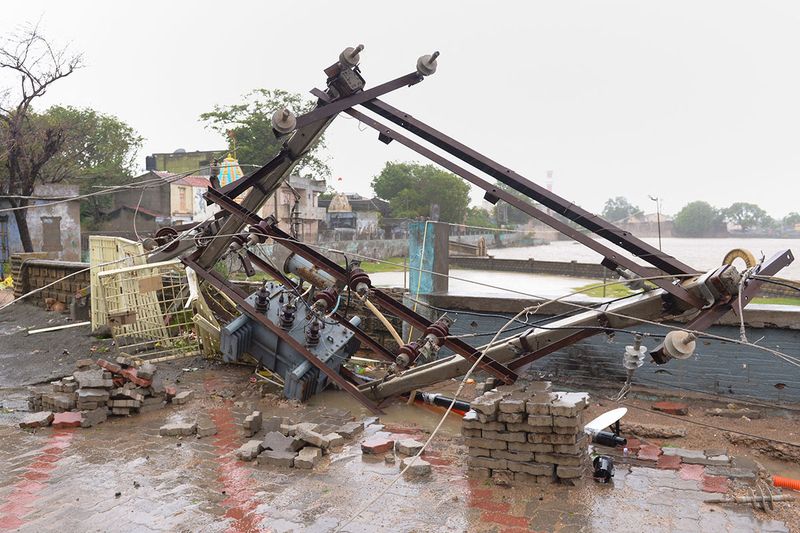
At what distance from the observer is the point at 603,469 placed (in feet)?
18.3

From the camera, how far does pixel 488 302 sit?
970 centimetres

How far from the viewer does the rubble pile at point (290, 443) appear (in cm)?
615

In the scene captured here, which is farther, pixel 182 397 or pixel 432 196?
pixel 432 196

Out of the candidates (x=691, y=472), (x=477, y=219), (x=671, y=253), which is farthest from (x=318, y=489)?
(x=477, y=219)

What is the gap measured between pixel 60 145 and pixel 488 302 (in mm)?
22293

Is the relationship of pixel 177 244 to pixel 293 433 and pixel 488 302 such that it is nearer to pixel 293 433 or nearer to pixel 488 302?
pixel 293 433

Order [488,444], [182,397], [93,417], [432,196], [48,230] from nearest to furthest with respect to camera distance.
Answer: [488,444] → [93,417] → [182,397] → [48,230] → [432,196]

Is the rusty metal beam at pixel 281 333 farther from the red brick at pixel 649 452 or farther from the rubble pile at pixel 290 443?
the red brick at pixel 649 452

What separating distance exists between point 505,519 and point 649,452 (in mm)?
2274

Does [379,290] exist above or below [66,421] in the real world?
above

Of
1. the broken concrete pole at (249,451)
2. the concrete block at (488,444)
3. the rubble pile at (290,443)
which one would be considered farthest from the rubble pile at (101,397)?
the concrete block at (488,444)

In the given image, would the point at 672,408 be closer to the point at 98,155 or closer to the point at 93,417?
the point at 93,417

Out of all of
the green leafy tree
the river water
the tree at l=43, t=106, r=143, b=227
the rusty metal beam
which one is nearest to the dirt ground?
the rusty metal beam

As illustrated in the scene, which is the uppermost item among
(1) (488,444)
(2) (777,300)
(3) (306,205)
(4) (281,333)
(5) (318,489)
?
(3) (306,205)
